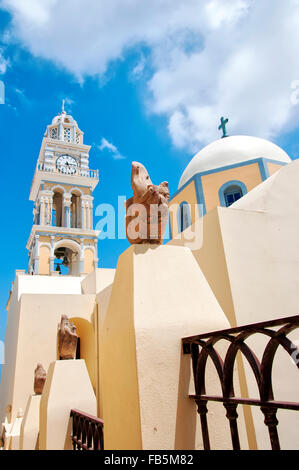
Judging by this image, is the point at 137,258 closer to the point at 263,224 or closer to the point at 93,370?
the point at 263,224

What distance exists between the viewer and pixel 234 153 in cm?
913

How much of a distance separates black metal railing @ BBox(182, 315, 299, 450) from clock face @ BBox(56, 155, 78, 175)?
19677 millimetres

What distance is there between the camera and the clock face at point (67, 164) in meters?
20.4

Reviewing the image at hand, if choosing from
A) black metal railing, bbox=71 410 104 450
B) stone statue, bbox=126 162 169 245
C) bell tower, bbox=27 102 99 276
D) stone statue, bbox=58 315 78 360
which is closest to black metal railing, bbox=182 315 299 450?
stone statue, bbox=126 162 169 245

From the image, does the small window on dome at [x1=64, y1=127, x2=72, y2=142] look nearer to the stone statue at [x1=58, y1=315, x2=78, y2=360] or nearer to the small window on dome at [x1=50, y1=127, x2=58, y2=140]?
the small window on dome at [x1=50, y1=127, x2=58, y2=140]

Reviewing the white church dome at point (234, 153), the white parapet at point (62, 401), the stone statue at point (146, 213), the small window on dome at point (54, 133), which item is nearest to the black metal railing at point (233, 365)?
the stone statue at point (146, 213)

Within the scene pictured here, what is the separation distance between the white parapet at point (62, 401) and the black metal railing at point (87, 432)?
0.50 ft

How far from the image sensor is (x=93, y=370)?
32.7 ft

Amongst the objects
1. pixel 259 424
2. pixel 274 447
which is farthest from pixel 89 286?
pixel 274 447

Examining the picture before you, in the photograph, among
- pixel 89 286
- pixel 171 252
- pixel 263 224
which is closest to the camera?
pixel 171 252

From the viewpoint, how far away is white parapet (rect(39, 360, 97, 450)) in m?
4.16

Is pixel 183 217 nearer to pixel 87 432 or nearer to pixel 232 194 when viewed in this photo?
pixel 232 194

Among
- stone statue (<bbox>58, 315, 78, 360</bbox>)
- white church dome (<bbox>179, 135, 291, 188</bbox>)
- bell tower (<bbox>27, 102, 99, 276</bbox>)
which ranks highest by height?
bell tower (<bbox>27, 102, 99, 276</bbox>)

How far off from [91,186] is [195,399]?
19.5 metres
